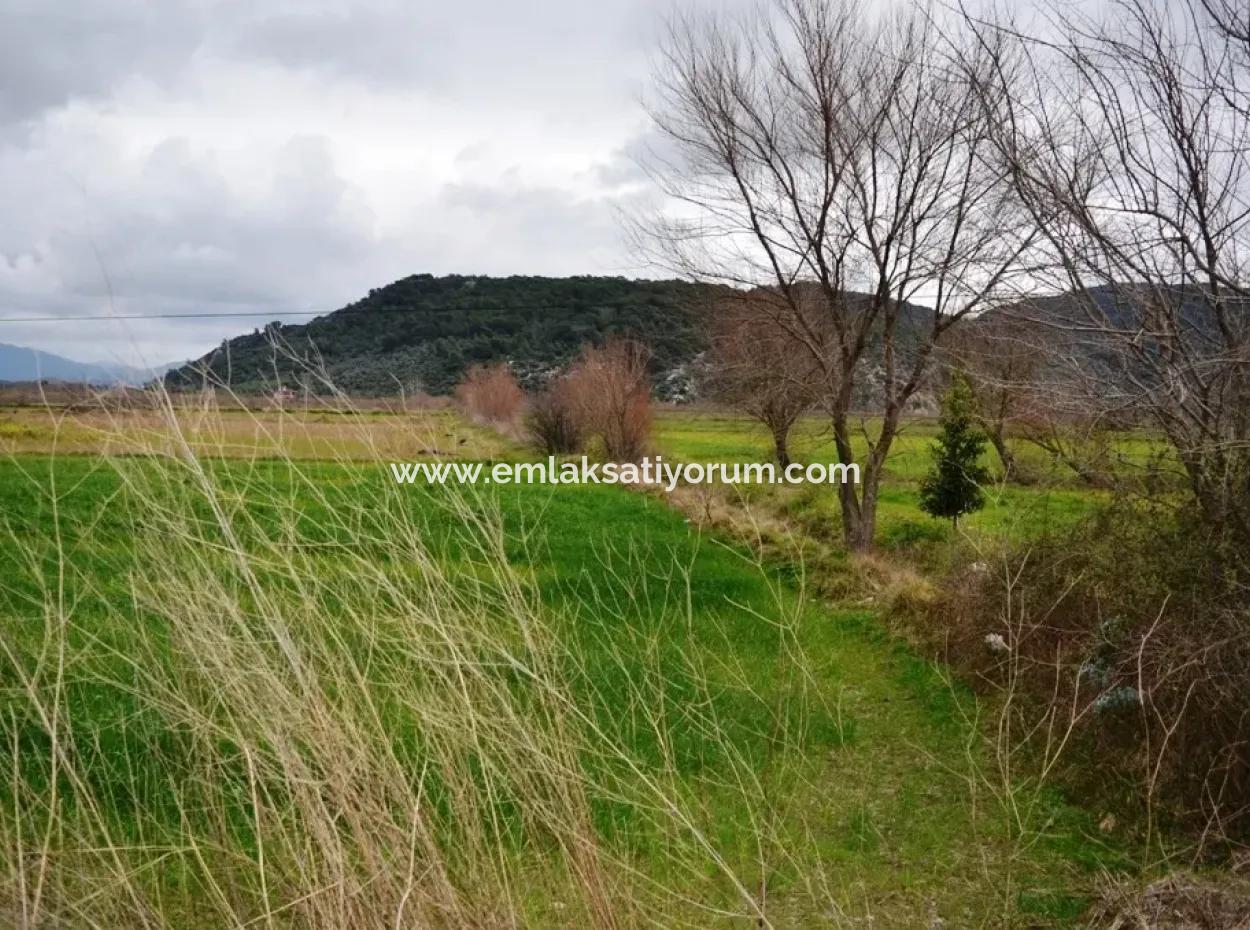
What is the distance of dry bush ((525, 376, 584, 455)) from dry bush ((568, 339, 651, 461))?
489 millimetres

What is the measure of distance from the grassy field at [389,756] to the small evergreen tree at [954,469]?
9886 mm

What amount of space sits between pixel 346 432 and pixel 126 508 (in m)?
0.77

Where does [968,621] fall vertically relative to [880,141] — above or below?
below

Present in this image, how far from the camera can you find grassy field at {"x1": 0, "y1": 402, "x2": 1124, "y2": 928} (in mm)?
2209

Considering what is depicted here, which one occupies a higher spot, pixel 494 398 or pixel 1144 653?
pixel 494 398

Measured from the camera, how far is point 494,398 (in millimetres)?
40656

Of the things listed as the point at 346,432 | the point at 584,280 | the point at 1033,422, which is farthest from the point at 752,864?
the point at 584,280

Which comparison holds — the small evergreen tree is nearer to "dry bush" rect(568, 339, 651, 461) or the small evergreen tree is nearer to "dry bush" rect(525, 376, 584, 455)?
Answer: "dry bush" rect(568, 339, 651, 461)

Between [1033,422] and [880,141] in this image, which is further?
[880,141]

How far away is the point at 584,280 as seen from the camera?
62188mm

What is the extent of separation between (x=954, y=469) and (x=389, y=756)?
46.8ft

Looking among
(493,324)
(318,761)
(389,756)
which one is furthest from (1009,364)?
(493,324)

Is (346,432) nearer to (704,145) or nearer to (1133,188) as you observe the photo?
(1133,188)

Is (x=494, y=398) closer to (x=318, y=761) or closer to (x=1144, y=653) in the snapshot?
(x=1144, y=653)
